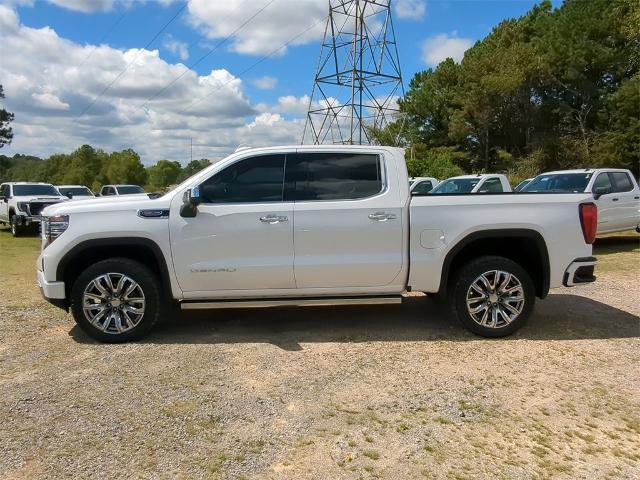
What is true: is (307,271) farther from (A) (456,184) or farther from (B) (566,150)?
(B) (566,150)

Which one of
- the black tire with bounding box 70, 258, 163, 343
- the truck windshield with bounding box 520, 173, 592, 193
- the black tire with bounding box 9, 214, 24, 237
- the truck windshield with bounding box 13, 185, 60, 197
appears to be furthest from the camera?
the truck windshield with bounding box 13, 185, 60, 197

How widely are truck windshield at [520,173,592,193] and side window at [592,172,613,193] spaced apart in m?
0.21

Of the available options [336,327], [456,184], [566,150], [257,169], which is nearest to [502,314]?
[336,327]

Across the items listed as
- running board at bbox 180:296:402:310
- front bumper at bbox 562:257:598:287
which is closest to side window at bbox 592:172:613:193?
front bumper at bbox 562:257:598:287

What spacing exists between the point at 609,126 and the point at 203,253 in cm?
3467

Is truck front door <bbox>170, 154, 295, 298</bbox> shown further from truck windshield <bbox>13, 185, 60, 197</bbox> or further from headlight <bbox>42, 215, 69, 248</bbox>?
truck windshield <bbox>13, 185, 60, 197</bbox>

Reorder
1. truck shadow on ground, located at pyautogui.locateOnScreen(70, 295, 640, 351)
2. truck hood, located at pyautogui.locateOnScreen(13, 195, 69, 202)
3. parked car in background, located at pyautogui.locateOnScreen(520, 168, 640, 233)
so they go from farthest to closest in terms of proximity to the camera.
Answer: truck hood, located at pyautogui.locateOnScreen(13, 195, 69, 202) → parked car in background, located at pyautogui.locateOnScreen(520, 168, 640, 233) → truck shadow on ground, located at pyautogui.locateOnScreen(70, 295, 640, 351)

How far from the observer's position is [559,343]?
5.32m

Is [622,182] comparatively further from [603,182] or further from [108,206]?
[108,206]

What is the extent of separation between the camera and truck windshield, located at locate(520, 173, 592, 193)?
37.0 ft

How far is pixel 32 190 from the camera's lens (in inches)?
711

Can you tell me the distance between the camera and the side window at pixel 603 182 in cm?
1133

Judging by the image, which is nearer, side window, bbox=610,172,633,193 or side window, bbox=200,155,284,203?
side window, bbox=200,155,284,203

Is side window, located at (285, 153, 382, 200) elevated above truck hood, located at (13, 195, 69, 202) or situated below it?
above
